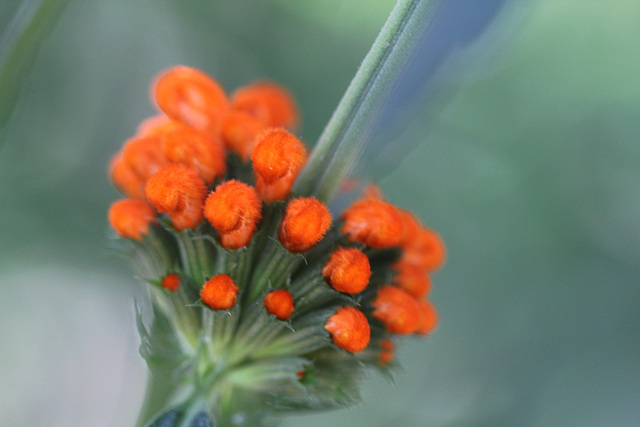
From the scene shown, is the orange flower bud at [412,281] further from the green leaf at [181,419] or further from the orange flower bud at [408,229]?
the green leaf at [181,419]

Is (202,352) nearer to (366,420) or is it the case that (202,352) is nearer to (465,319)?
(366,420)

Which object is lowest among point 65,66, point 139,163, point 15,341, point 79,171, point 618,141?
point 15,341

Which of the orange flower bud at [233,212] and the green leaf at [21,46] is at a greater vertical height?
the green leaf at [21,46]

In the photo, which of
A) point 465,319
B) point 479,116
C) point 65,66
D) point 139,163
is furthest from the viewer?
point 479,116

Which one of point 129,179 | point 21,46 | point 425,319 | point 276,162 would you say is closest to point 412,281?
point 425,319

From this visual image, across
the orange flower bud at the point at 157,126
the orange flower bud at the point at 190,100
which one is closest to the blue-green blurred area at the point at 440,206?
Answer: the orange flower bud at the point at 157,126

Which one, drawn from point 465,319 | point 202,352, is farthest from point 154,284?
point 465,319

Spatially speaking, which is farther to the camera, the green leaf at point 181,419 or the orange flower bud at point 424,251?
the orange flower bud at point 424,251
